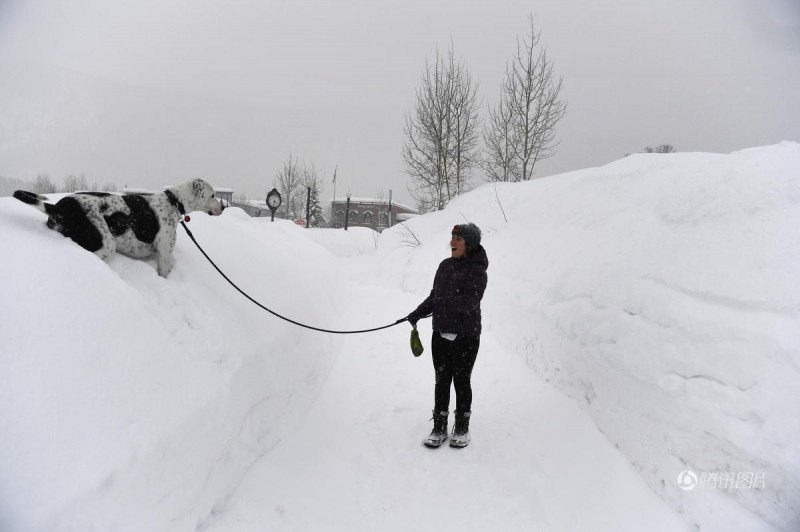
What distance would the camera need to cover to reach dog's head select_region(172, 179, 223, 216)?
12.6 ft

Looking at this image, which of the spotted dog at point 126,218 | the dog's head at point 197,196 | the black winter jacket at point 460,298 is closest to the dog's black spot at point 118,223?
the spotted dog at point 126,218

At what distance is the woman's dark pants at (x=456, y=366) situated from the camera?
11.6ft

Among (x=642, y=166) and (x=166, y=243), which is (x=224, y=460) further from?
(x=642, y=166)

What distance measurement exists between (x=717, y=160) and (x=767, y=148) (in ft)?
1.51

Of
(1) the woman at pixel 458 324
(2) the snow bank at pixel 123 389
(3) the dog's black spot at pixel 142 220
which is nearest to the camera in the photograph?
(2) the snow bank at pixel 123 389

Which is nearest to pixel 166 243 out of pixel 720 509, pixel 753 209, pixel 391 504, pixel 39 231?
pixel 39 231

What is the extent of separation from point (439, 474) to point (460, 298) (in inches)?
56.2

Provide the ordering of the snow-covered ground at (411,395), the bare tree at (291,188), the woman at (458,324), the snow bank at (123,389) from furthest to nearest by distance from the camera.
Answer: the bare tree at (291,188)
the woman at (458,324)
the snow-covered ground at (411,395)
the snow bank at (123,389)

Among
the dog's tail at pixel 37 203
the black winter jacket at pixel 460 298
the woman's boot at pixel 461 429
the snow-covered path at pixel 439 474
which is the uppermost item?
the dog's tail at pixel 37 203

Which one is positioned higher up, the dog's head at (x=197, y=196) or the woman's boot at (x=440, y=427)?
the dog's head at (x=197, y=196)

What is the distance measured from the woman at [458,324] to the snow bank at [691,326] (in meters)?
1.35

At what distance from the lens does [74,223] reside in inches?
112

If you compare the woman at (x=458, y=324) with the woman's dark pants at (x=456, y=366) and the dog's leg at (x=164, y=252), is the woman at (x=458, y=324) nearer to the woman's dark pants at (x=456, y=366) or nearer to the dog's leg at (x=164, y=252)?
the woman's dark pants at (x=456, y=366)

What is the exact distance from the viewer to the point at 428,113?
2183cm
